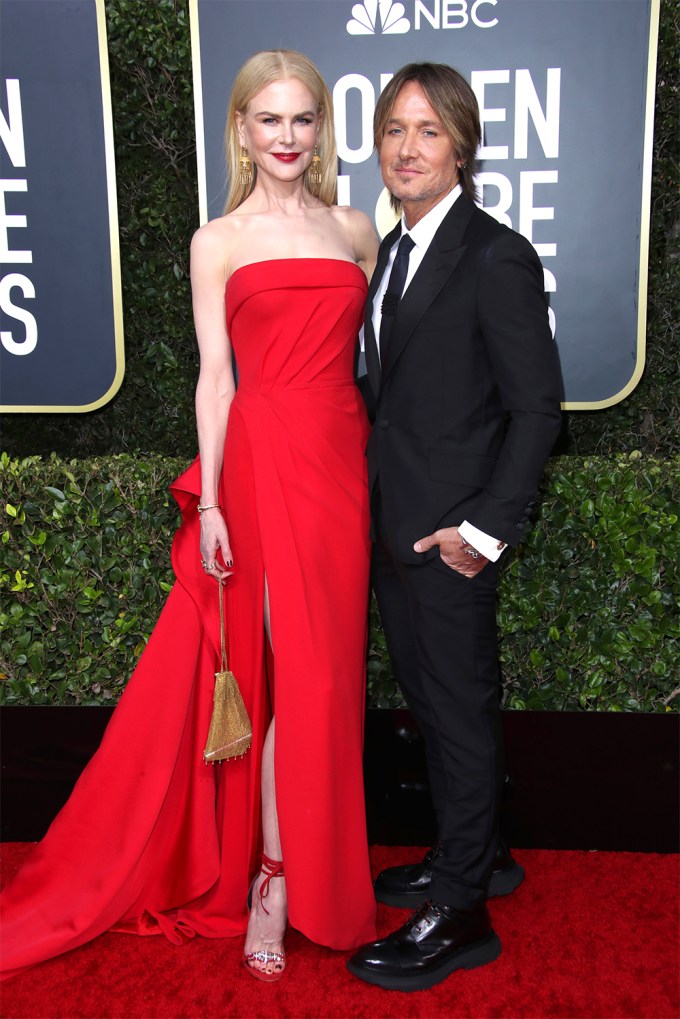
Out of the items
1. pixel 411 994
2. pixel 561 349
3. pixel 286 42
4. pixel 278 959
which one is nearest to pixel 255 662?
pixel 278 959

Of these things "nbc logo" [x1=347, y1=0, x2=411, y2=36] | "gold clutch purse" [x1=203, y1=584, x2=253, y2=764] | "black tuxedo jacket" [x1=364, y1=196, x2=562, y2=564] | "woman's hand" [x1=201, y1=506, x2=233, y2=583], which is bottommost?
"gold clutch purse" [x1=203, y1=584, x2=253, y2=764]

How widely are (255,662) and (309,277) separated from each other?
42.3 inches

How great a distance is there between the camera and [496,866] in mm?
2607

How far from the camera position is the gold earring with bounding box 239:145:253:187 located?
2.34 meters

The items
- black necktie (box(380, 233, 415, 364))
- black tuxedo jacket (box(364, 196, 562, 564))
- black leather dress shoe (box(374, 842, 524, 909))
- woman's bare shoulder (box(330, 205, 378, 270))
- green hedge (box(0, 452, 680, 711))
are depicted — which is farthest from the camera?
green hedge (box(0, 452, 680, 711))

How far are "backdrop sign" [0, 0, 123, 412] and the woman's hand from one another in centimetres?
129

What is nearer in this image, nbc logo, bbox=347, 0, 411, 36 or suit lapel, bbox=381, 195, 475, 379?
suit lapel, bbox=381, 195, 475, 379

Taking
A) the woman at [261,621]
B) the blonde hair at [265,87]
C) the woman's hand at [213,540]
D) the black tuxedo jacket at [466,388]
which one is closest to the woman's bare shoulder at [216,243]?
the woman at [261,621]

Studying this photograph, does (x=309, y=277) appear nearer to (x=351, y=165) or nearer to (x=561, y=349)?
(x=351, y=165)

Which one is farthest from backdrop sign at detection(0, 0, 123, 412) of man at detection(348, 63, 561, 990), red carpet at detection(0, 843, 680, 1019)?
red carpet at detection(0, 843, 680, 1019)

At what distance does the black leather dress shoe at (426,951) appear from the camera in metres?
2.19

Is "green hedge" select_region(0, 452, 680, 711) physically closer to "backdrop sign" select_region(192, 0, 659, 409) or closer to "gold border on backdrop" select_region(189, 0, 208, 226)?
"backdrop sign" select_region(192, 0, 659, 409)

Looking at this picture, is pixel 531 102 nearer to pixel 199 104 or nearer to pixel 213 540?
pixel 199 104

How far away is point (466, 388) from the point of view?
2.00 meters
